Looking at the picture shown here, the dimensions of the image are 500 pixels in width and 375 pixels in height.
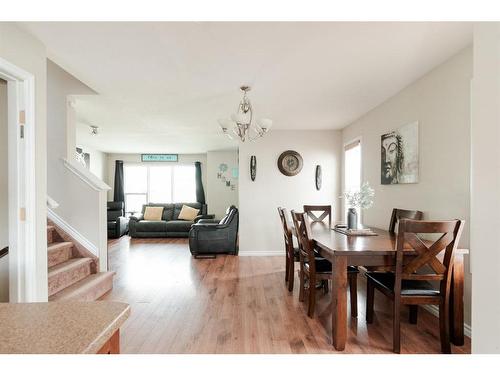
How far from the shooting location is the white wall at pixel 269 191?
5270 millimetres

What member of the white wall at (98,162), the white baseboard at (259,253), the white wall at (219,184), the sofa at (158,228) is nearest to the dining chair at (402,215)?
the white baseboard at (259,253)

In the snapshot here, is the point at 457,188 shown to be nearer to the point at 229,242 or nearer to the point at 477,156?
the point at 477,156

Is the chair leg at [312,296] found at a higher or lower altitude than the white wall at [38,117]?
lower

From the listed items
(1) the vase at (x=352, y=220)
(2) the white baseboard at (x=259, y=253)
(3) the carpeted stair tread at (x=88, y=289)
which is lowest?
(2) the white baseboard at (x=259, y=253)

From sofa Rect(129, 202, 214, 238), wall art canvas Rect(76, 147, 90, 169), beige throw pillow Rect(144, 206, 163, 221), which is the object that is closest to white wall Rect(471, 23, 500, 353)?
sofa Rect(129, 202, 214, 238)

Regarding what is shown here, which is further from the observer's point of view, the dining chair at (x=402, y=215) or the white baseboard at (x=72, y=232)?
the white baseboard at (x=72, y=232)

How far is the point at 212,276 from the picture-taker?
13.1ft

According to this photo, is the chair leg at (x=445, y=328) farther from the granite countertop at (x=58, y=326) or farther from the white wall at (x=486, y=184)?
the granite countertop at (x=58, y=326)

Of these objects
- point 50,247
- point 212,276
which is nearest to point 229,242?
point 212,276

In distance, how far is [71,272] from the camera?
2.96 metres

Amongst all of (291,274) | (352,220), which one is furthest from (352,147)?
(291,274)

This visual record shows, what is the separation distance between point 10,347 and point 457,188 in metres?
2.91

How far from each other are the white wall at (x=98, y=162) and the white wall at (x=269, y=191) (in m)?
4.73

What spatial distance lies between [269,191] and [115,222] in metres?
4.36
